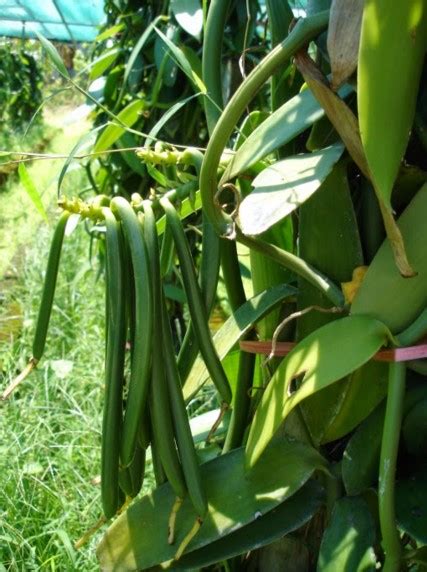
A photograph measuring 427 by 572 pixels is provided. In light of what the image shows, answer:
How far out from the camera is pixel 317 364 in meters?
0.51

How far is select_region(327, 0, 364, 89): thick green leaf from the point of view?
468mm

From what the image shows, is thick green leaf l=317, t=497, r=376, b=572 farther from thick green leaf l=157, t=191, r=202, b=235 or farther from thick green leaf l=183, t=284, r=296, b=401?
Answer: thick green leaf l=157, t=191, r=202, b=235

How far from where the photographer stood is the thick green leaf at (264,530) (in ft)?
A: 1.90

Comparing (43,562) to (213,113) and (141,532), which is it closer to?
(141,532)

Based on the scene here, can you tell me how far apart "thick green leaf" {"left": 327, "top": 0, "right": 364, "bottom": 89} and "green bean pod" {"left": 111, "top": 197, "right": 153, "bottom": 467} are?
0.17 m

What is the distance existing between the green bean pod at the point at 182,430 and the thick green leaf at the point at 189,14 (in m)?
0.70

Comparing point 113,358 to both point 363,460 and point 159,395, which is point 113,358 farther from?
point 363,460

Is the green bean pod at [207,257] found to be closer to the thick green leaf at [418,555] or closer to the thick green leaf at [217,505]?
the thick green leaf at [217,505]

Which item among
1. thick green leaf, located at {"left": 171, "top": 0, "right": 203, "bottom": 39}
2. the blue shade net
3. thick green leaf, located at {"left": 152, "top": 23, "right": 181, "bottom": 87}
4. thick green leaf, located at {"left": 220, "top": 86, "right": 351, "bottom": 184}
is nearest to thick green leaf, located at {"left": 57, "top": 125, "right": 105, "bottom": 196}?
thick green leaf, located at {"left": 220, "top": 86, "right": 351, "bottom": 184}

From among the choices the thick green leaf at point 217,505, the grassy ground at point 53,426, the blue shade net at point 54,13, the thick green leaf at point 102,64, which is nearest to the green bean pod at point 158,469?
the thick green leaf at point 217,505

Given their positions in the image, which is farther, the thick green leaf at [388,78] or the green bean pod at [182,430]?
the green bean pod at [182,430]

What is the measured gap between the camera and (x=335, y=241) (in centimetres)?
56

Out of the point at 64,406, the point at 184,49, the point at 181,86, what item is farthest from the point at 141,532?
the point at 64,406

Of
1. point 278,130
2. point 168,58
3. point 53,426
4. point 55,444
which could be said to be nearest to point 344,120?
point 278,130
